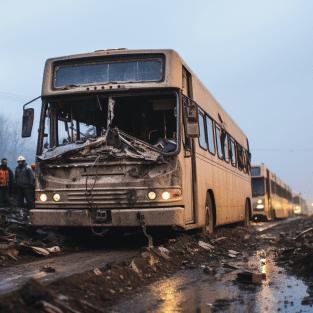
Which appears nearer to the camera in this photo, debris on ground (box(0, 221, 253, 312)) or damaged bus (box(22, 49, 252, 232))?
debris on ground (box(0, 221, 253, 312))

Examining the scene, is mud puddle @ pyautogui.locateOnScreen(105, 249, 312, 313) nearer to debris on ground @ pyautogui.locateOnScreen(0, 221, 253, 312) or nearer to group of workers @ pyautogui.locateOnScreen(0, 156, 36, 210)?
debris on ground @ pyautogui.locateOnScreen(0, 221, 253, 312)

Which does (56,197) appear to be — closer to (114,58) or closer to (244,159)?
(114,58)

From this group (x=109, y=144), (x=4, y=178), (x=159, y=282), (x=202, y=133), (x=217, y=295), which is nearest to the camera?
(x=217, y=295)

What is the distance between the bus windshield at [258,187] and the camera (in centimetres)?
2667

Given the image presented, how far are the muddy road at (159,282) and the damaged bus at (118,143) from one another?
75 centimetres

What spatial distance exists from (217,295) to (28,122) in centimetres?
523

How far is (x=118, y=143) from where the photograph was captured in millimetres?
8094

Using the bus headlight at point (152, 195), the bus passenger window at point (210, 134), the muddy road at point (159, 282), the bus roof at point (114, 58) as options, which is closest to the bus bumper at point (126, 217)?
the bus headlight at point (152, 195)

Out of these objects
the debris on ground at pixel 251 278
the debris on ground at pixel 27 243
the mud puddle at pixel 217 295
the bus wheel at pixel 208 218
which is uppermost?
the bus wheel at pixel 208 218

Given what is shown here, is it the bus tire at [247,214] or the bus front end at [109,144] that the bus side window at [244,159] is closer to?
the bus tire at [247,214]

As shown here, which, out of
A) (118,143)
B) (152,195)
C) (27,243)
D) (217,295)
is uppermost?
(118,143)

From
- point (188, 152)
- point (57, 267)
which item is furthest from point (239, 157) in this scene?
point (57, 267)

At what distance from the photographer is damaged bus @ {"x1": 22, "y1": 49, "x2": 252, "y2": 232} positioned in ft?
25.9

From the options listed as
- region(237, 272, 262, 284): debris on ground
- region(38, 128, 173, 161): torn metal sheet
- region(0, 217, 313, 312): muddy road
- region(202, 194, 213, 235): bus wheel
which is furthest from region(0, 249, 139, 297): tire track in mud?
region(202, 194, 213, 235): bus wheel
